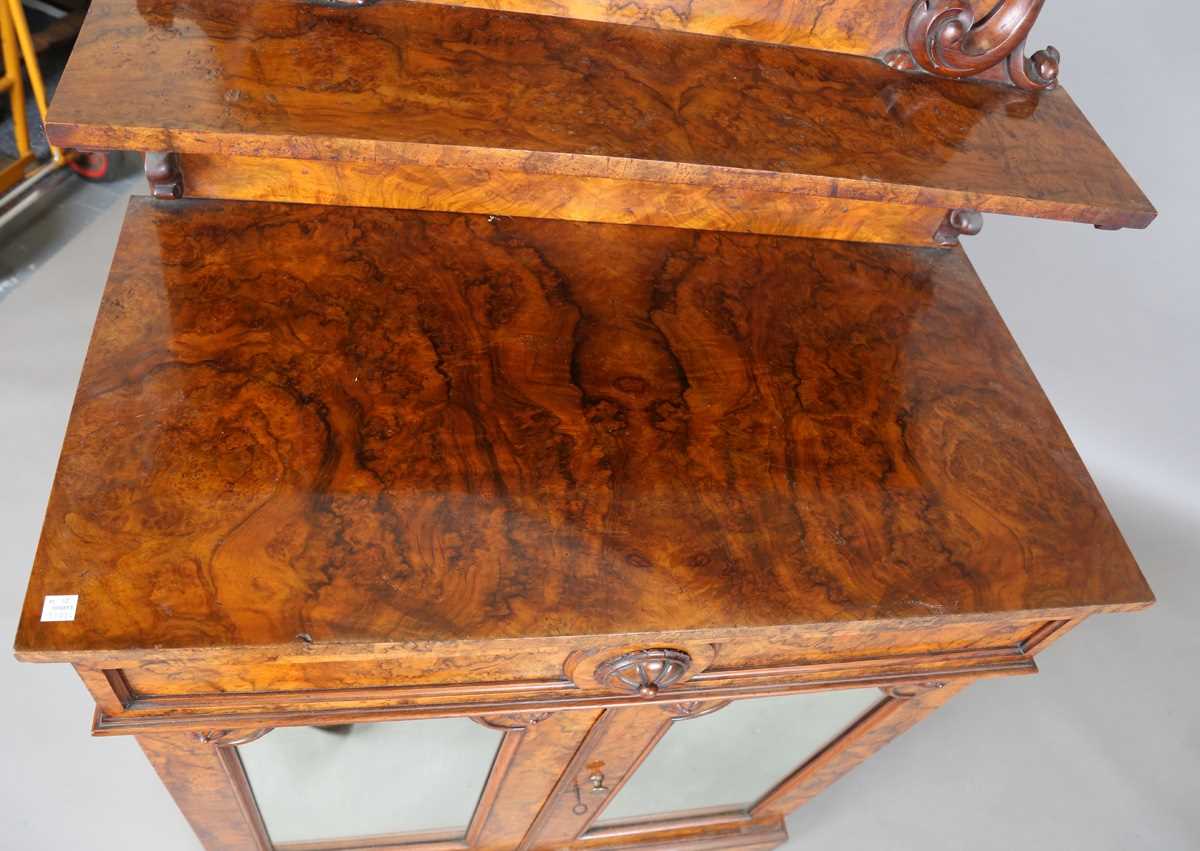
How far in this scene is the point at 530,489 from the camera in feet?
3.36

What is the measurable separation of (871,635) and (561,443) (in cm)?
42

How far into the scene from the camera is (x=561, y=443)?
107 cm

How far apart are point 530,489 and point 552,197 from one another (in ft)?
1.40

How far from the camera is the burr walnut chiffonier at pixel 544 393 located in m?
0.94

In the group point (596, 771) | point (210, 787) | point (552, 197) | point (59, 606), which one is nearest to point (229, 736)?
point (210, 787)

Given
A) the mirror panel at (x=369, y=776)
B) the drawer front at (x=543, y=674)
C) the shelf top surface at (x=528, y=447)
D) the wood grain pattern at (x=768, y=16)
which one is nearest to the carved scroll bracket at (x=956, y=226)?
the shelf top surface at (x=528, y=447)

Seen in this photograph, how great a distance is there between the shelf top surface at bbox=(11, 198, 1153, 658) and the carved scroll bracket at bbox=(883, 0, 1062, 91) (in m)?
0.29

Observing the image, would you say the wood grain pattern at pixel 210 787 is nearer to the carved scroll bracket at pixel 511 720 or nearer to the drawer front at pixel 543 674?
the drawer front at pixel 543 674

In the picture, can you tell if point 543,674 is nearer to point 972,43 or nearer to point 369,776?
point 369,776

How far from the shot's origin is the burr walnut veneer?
36.7 inches

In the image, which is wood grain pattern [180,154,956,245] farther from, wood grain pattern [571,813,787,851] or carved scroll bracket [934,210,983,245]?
wood grain pattern [571,813,787,851]

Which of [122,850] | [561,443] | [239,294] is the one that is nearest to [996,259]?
[561,443]

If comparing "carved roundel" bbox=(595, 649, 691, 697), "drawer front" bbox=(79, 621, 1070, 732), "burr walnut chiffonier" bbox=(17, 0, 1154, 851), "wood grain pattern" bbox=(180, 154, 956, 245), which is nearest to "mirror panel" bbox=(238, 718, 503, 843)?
"burr walnut chiffonier" bbox=(17, 0, 1154, 851)

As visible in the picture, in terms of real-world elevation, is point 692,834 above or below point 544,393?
below
